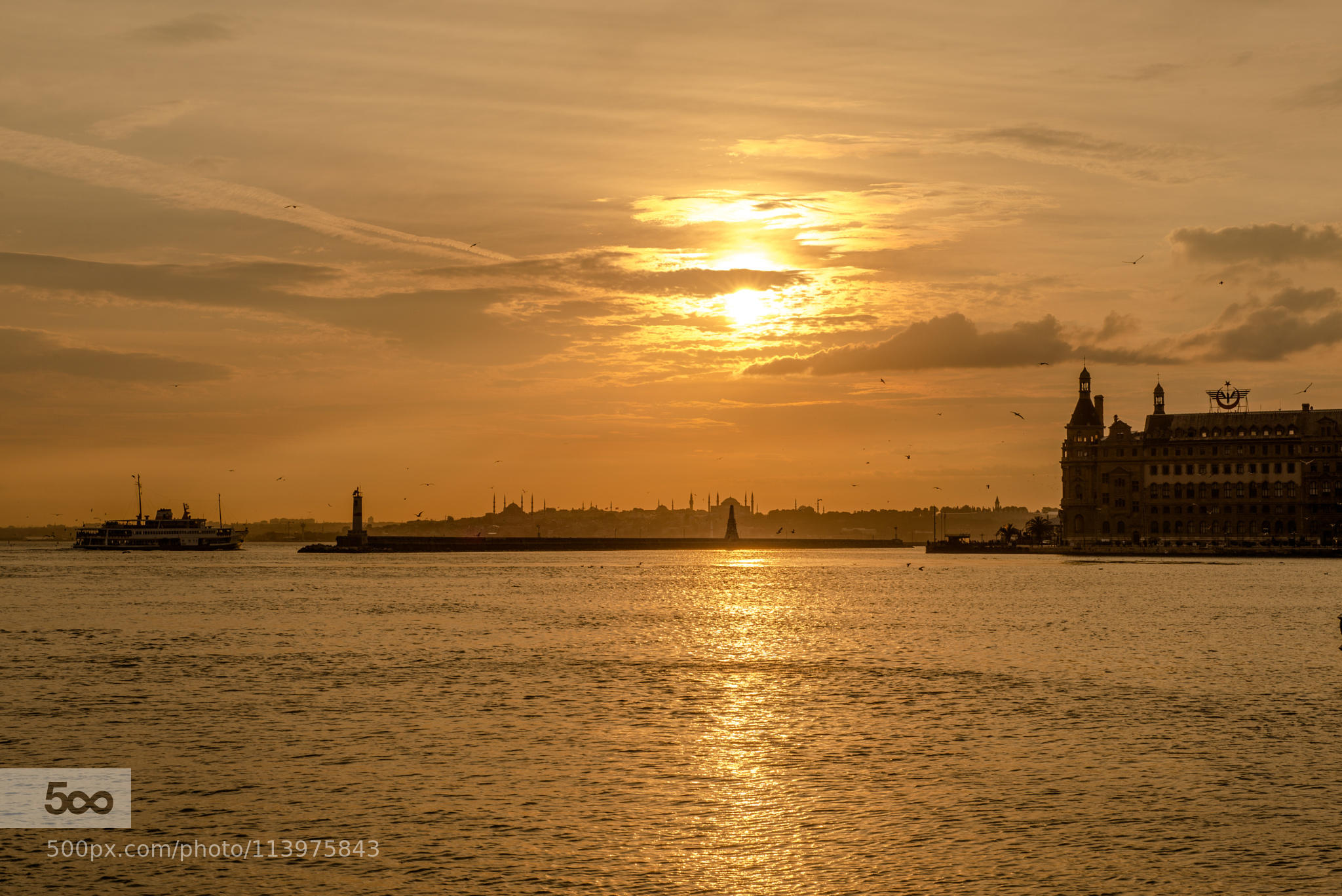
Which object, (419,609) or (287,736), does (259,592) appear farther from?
(287,736)

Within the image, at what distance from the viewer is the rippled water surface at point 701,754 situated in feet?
74.4

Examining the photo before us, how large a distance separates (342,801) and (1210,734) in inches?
926

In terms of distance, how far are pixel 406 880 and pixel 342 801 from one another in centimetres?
607

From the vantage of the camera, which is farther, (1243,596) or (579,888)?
(1243,596)

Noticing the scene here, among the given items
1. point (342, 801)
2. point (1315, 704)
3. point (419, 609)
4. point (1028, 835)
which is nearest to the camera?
point (1028, 835)

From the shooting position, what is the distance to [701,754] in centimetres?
3259

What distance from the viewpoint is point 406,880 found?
21859 mm

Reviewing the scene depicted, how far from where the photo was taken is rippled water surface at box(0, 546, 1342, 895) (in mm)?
22672

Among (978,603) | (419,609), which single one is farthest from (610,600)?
(978,603)

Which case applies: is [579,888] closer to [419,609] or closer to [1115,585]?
[419,609]

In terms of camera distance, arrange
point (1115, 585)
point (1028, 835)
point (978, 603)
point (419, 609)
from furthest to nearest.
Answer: point (1115, 585) → point (978, 603) → point (419, 609) → point (1028, 835)

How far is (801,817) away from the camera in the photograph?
85.4ft

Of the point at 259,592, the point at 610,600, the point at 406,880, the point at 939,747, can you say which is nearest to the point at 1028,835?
the point at 939,747

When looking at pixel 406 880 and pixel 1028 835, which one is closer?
pixel 406 880
